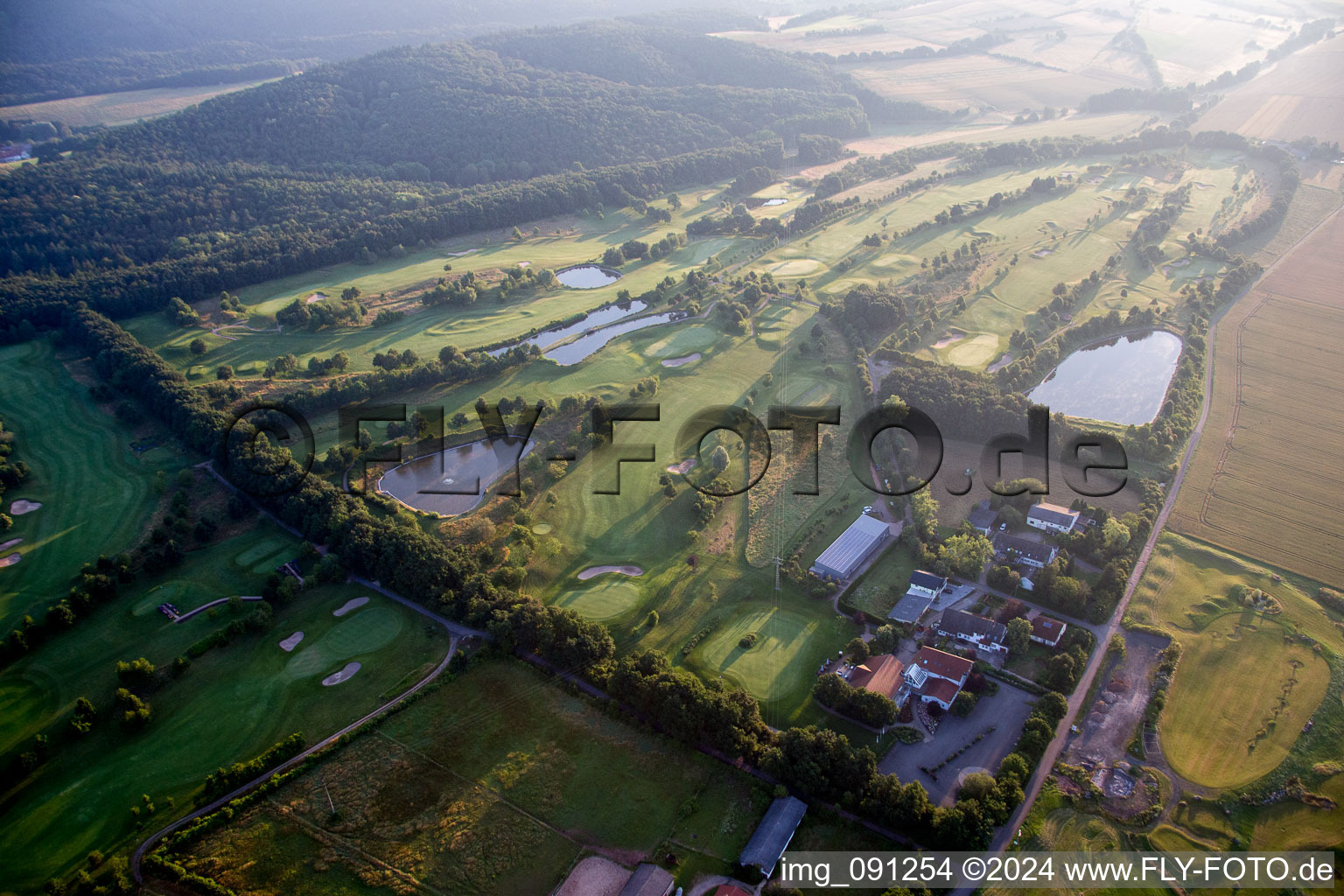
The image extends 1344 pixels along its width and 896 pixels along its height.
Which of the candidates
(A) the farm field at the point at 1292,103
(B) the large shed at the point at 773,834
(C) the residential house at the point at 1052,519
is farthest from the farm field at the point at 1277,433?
(A) the farm field at the point at 1292,103

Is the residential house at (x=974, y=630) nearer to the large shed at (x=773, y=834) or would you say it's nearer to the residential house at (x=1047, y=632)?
the residential house at (x=1047, y=632)

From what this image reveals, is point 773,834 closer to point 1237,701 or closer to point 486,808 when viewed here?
point 486,808

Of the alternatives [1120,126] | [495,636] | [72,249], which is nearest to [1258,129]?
[1120,126]

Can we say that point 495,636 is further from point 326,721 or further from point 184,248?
point 184,248

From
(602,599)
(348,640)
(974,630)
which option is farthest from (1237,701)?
(348,640)

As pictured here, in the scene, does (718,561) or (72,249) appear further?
(72,249)

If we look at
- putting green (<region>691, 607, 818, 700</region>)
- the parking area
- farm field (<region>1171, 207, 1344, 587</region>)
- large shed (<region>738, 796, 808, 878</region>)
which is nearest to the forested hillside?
putting green (<region>691, 607, 818, 700</region>)
